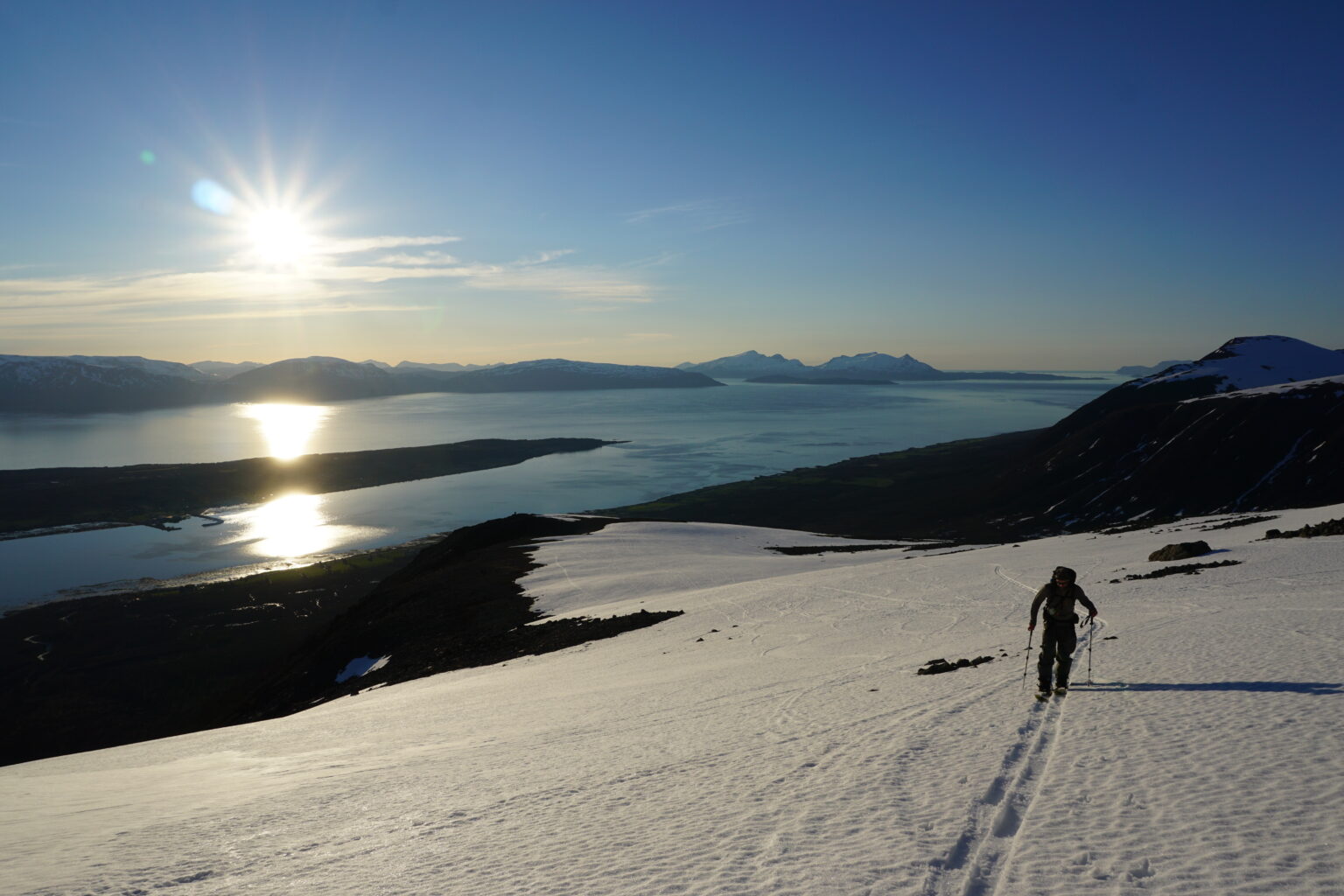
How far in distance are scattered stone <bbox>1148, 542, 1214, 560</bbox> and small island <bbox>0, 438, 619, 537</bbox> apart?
4764 inches

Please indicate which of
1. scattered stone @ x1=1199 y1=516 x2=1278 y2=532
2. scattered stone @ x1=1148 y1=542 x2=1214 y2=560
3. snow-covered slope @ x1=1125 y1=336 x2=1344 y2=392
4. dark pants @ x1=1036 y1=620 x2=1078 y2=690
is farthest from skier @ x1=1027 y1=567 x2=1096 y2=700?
snow-covered slope @ x1=1125 y1=336 x2=1344 y2=392

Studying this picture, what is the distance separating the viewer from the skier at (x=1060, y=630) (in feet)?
40.1

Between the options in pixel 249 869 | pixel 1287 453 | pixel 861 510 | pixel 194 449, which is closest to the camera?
pixel 249 869

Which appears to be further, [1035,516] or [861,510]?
[861,510]

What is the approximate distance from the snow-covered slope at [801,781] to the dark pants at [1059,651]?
0.47 meters

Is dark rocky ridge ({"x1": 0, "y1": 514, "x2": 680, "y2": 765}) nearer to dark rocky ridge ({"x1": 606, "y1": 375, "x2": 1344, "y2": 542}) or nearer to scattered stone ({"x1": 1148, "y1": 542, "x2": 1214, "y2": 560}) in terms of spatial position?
scattered stone ({"x1": 1148, "y1": 542, "x2": 1214, "y2": 560})

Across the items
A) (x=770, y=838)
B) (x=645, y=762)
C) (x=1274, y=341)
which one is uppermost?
(x=1274, y=341)

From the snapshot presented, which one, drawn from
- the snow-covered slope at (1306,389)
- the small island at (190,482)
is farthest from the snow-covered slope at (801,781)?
the small island at (190,482)

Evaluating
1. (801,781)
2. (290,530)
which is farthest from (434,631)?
(290,530)

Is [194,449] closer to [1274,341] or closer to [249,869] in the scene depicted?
[249,869]

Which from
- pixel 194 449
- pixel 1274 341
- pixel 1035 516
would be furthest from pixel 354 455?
pixel 1274 341

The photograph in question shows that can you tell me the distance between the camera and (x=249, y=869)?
8.48 m

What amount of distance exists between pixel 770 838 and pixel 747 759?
2.90 m

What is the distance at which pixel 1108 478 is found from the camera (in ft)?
309
